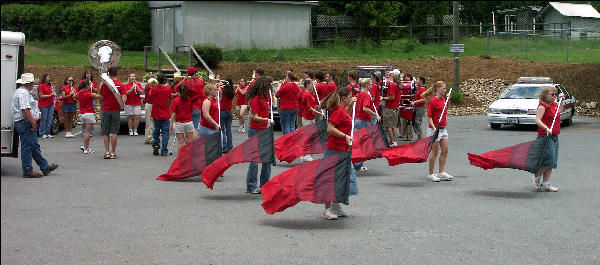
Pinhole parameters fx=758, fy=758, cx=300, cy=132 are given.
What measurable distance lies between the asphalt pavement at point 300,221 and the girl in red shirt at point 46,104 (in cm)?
543

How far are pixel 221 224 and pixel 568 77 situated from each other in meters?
29.0

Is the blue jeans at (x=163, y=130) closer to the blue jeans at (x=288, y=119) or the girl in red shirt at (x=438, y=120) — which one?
the blue jeans at (x=288, y=119)

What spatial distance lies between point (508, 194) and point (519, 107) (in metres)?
12.2

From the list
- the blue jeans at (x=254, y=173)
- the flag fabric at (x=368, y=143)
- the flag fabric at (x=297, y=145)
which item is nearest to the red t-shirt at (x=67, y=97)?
the flag fabric at (x=297, y=145)

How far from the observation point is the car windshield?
24016mm

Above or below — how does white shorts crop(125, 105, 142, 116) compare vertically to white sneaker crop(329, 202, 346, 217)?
above

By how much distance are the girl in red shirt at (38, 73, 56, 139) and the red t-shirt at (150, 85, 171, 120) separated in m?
4.58

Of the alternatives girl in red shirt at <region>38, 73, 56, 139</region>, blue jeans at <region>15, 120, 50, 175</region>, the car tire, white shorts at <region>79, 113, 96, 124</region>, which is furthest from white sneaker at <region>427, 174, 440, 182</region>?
the car tire

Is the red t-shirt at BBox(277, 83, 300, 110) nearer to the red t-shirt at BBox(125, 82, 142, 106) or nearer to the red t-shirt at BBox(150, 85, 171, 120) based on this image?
the red t-shirt at BBox(150, 85, 171, 120)

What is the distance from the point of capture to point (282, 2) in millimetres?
39375

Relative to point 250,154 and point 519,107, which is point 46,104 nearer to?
point 250,154

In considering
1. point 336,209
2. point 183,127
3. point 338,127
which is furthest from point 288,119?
point 338,127

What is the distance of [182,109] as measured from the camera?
14.3 metres

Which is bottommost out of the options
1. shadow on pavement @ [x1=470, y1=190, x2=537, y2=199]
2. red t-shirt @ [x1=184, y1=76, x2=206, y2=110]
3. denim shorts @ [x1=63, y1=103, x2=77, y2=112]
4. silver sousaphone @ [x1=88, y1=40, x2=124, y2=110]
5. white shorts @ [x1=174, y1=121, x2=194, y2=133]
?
shadow on pavement @ [x1=470, y1=190, x2=537, y2=199]
